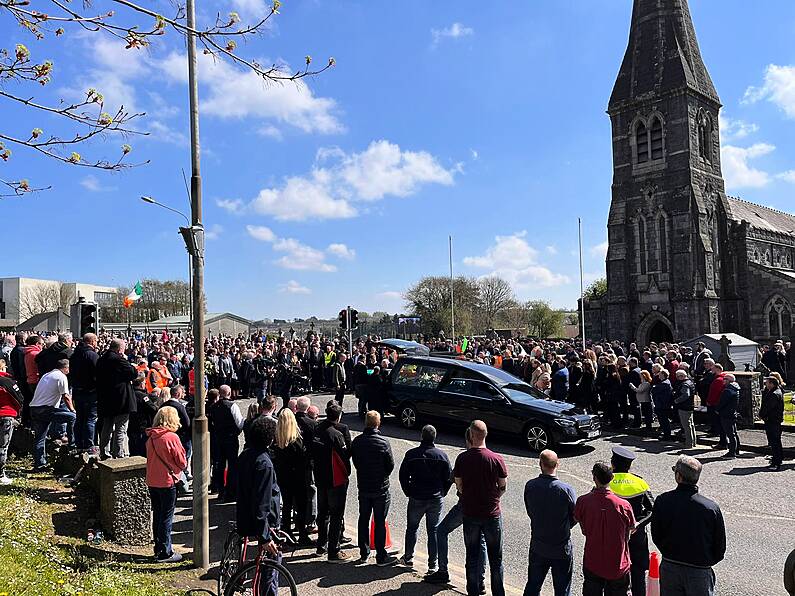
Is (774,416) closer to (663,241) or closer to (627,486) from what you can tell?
(627,486)

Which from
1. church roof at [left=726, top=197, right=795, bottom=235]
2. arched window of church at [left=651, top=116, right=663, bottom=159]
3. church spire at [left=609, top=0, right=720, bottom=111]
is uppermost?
church spire at [left=609, top=0, right=720, bottom=111]

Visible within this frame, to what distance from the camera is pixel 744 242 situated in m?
38.4

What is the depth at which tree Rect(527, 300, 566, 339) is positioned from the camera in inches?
2692

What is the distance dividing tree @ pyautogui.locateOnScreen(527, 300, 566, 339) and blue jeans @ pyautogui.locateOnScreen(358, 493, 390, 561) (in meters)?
62.0

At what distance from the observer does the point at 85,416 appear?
963 centimetres

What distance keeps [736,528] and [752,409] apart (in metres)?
8.15

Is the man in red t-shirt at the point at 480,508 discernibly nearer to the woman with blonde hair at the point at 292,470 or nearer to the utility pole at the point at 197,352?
the woman with blonde hair at the point at 292,470

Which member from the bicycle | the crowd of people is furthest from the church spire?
the bicycle

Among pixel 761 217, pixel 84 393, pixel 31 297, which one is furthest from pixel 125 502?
pixel 31 297

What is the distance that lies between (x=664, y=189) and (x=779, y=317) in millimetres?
10660

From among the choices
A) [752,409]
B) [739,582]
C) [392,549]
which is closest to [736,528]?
[739,582]

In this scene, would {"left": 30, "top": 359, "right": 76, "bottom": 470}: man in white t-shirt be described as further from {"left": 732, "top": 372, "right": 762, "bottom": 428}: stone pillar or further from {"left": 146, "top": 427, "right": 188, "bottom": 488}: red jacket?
{"left": 732, "top": 372, "right": 762, "bottom": 428}: stone pillar

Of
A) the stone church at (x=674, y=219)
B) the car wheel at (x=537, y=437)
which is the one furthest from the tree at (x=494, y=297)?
the car wheel at (x=537, y=437)

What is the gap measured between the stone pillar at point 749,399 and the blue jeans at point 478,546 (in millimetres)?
11794
